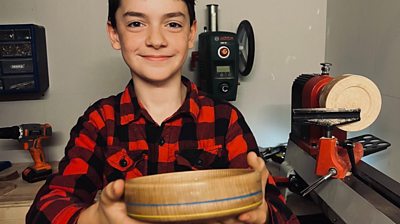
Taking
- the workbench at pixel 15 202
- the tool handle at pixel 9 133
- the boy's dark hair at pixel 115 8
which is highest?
the boy's dark hair at pixel 115 8

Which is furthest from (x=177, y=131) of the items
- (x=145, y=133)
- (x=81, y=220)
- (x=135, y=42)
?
(x=81, y=220)

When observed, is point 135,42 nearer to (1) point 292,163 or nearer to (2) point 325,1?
(1) point 292,163

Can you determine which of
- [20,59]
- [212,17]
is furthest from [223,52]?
[20,59]

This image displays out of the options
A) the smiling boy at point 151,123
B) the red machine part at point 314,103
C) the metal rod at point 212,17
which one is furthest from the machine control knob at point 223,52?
the smiling boy at point 151,123

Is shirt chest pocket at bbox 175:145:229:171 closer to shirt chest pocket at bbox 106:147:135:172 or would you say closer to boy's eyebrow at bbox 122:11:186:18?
shirt chest pocket at bbox 106:147:135:172

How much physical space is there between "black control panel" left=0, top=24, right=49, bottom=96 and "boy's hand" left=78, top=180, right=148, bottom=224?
2.98 feet

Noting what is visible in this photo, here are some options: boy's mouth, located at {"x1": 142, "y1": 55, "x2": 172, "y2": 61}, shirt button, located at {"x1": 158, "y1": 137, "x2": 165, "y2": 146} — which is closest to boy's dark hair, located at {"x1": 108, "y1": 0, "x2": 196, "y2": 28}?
boy's mouth, located at {"x1": 142, "y1": 55, "x2": 172, "y2": 61}

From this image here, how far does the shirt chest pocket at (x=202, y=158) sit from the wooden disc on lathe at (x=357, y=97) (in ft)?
0.87

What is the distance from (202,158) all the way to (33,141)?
0.68 metres

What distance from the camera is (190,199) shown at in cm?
40

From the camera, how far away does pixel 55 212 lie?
23.5 inches

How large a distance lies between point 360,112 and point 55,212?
2.01 feet

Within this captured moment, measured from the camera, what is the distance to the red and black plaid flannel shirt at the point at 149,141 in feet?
2.53

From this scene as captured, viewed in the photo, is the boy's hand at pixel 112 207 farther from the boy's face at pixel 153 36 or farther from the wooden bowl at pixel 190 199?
the boy's face at pixel 153 36
